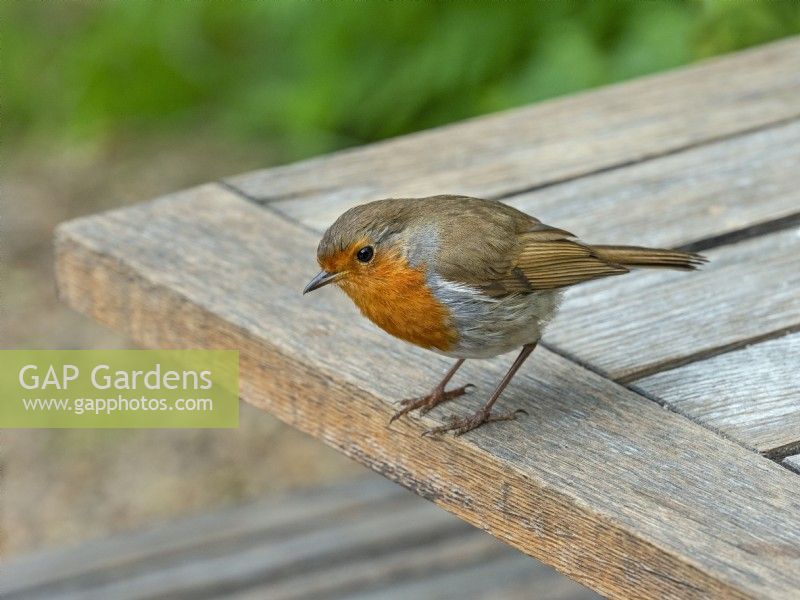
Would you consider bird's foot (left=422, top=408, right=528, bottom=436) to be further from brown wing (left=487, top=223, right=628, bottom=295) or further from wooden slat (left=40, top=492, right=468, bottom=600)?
wooden slat (left=40, top=492, right=468, bottom=600)

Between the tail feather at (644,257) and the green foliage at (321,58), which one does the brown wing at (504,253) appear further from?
the green foliage at (321,58)

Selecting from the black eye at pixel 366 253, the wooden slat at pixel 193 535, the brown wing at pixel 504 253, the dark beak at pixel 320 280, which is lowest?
the wooden slat at pixel 193 535

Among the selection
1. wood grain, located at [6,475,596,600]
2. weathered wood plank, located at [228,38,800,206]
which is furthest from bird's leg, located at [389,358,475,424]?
wood grain, located at [6,475,596,600]

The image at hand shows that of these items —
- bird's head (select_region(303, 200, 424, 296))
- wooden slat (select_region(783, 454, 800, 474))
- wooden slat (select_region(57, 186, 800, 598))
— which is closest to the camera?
wooden slat (select_region(57, 186, 800, 598))

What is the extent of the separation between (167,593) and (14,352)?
281cm

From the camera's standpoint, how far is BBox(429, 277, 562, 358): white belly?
7.76 ft

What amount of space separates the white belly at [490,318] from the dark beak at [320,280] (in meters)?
0.19

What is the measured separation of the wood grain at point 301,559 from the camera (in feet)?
11.8

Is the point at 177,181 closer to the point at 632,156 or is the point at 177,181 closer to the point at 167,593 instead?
the point at 167,593

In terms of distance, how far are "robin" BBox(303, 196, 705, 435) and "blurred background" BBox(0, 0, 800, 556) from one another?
211 centimetres

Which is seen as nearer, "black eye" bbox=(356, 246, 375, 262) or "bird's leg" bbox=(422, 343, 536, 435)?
"bird's leg" bbox=(422, 343, 536, 435)

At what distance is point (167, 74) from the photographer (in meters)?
6.61

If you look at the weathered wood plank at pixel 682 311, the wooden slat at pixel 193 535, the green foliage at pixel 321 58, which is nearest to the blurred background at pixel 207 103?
the green foliage at pixel 321 58

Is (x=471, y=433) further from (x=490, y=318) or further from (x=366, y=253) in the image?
(x=366, y=253)
